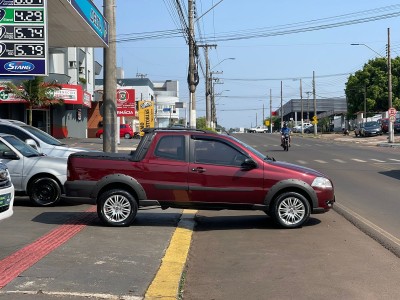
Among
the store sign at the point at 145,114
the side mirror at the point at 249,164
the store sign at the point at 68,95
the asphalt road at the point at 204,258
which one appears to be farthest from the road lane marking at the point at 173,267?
the store sign at the point at 145,114

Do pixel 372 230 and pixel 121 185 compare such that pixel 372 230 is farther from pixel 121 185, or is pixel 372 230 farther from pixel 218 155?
pixel 121 185

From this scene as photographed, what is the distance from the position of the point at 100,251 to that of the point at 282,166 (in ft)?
11.8

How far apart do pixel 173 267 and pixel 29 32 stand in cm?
769

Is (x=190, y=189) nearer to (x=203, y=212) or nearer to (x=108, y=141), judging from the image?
(x=203, y=212)

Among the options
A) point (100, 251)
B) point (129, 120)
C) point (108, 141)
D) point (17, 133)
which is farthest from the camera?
point (129, 120)

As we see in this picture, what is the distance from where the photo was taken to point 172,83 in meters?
153

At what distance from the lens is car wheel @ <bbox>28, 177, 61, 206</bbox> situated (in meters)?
11.4

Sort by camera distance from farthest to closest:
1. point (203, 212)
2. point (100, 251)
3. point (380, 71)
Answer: point (380, 71) < point (203, 212) < point (100, 251)

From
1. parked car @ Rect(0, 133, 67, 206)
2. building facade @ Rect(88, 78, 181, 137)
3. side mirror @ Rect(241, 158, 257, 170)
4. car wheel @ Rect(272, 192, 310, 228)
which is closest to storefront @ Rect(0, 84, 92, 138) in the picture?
building facade @ Rect(88, 78, 181, 137)

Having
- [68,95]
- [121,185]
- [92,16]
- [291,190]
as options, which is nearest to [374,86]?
[68,95]

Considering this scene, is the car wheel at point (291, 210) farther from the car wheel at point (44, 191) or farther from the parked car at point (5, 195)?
the car wheel at point (44, 191)

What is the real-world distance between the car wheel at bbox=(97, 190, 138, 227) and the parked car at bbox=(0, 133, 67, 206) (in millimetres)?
2693

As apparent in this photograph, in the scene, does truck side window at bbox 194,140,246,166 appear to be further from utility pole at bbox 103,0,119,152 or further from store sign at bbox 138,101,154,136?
store sign at bbox 138,101,154,136

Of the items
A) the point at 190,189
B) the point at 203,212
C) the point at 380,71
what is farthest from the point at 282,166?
the point at 380,71
